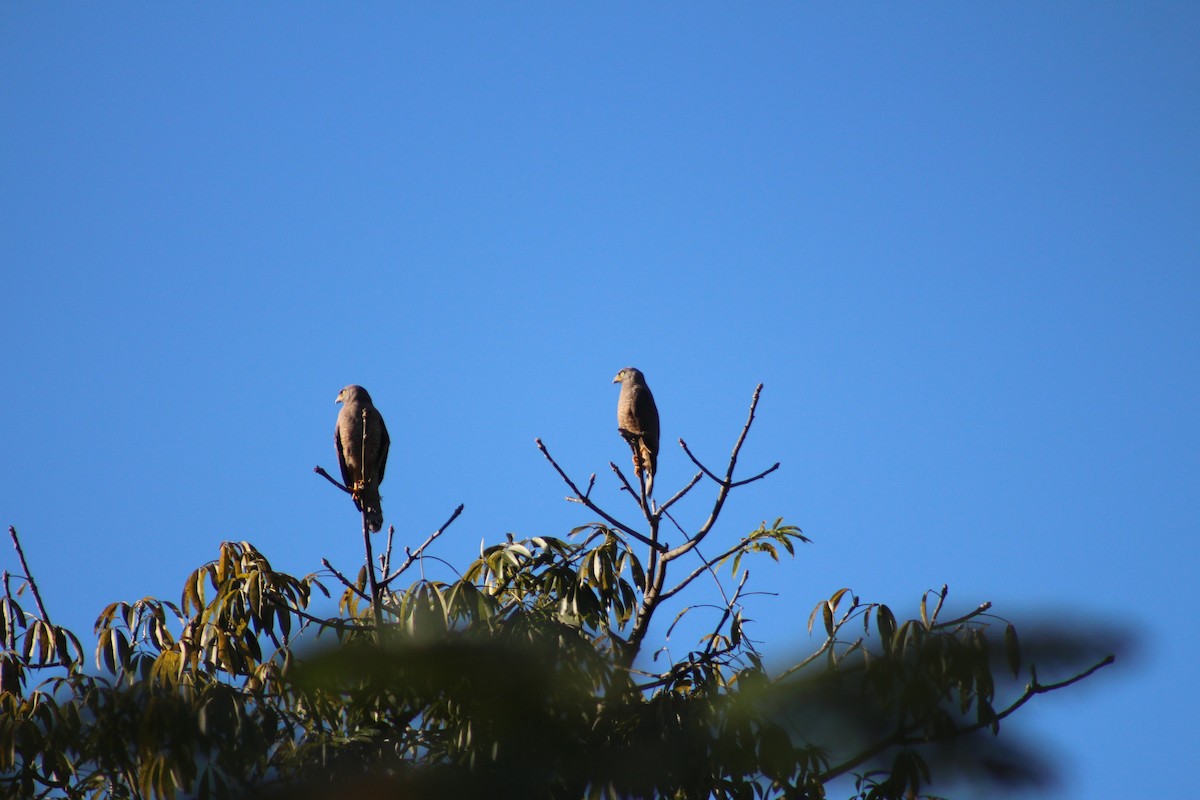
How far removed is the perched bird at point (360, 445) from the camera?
8219 mm

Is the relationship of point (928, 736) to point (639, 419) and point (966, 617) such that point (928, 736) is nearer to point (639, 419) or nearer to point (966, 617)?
point (966, 617)

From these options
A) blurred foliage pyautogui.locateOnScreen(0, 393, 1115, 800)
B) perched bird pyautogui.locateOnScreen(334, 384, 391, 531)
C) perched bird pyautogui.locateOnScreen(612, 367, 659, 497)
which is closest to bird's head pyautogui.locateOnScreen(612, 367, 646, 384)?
perched bird pyautogui.locateOnScreen(612, 367, 659, 497)

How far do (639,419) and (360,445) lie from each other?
222cm

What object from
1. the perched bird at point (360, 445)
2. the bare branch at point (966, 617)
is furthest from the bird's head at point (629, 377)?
the bare branch at point (966, 617)

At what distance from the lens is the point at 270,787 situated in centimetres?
287

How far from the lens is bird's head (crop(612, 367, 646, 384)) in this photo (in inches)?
357

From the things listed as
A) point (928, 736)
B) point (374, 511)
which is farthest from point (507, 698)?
point (374, 511)

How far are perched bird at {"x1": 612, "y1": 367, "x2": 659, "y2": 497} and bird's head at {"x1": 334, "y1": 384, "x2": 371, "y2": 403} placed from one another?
2.11 meters

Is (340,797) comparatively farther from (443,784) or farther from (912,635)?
(912,635)

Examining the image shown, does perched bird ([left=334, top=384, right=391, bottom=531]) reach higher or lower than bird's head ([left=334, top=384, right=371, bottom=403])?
lower

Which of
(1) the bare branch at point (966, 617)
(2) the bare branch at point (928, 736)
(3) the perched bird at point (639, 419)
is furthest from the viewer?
(3) the perched bird at point (639, 419)

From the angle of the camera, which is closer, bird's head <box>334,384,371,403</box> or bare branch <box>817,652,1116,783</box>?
bare branch <box>817,652,1116,783</box>

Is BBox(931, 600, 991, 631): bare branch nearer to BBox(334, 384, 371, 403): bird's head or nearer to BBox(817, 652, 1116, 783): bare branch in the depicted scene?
BBox(817, 652, 1116, 783): bare branch

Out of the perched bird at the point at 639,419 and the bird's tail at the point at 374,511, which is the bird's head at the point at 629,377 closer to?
the perched bird at the point at 639,419
